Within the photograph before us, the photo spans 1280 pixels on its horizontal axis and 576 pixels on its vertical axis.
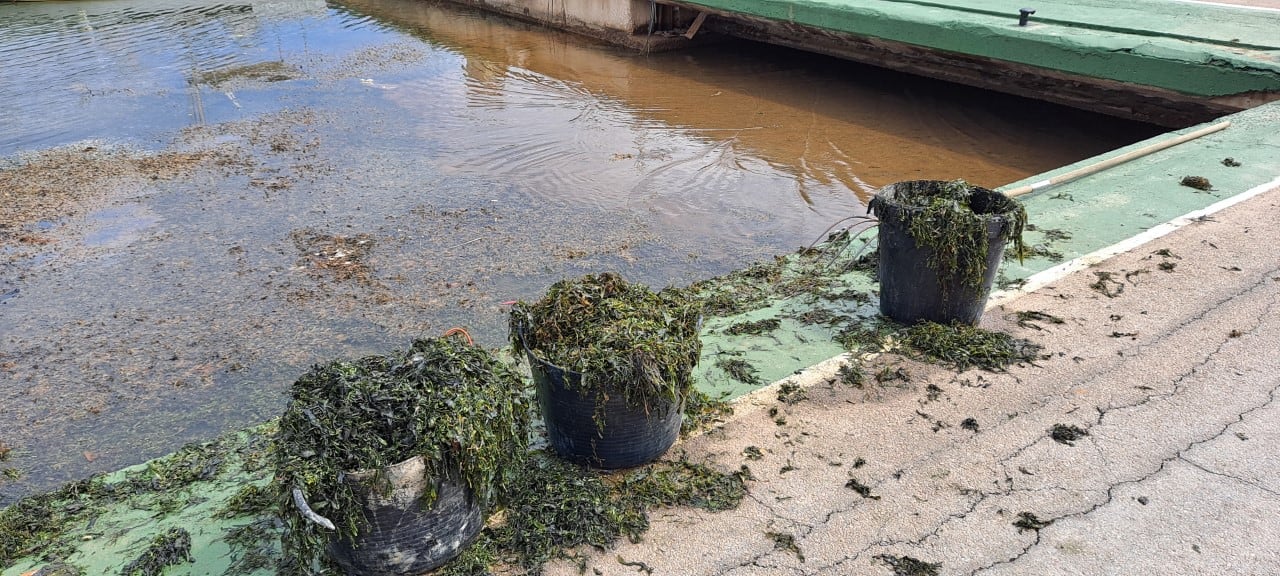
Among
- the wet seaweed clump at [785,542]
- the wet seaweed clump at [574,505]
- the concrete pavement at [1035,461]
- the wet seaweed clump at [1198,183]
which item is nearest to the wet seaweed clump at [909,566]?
the concrete pavement at [1035,461]

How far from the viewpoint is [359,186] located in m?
8.90

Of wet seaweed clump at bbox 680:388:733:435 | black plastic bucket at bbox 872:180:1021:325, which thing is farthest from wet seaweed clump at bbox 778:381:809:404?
black plastic bucket at bbox 872:180:1021:325

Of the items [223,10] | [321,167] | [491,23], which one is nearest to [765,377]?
[321,167]

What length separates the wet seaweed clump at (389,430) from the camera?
2783 mm

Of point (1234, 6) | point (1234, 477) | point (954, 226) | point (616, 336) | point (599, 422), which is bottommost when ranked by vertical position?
point (1234, 477)

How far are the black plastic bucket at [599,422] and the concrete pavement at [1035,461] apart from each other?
10.7 inches

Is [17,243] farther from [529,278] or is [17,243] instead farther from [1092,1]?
[1092,1]

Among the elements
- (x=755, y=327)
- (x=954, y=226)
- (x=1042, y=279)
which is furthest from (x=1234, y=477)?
(x=755, y=327)

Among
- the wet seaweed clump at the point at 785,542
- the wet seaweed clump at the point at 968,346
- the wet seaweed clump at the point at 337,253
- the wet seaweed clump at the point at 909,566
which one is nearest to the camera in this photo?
the wet seaweed clump at the point at 909,566

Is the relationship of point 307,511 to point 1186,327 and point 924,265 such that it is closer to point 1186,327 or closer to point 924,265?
point 924,265

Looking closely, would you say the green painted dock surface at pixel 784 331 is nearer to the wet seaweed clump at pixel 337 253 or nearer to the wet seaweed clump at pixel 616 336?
the wet seaweed clump at pixel 616 336

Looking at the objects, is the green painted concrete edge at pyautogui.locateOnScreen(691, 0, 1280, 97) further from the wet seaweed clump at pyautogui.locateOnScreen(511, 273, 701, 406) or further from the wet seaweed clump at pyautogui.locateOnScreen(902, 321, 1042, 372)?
the wet seaweed clump at pyautogui.locateOnScreen(511, 273, 701, 406)

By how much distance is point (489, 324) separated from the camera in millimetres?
6172

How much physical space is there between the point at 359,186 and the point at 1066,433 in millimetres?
7048
